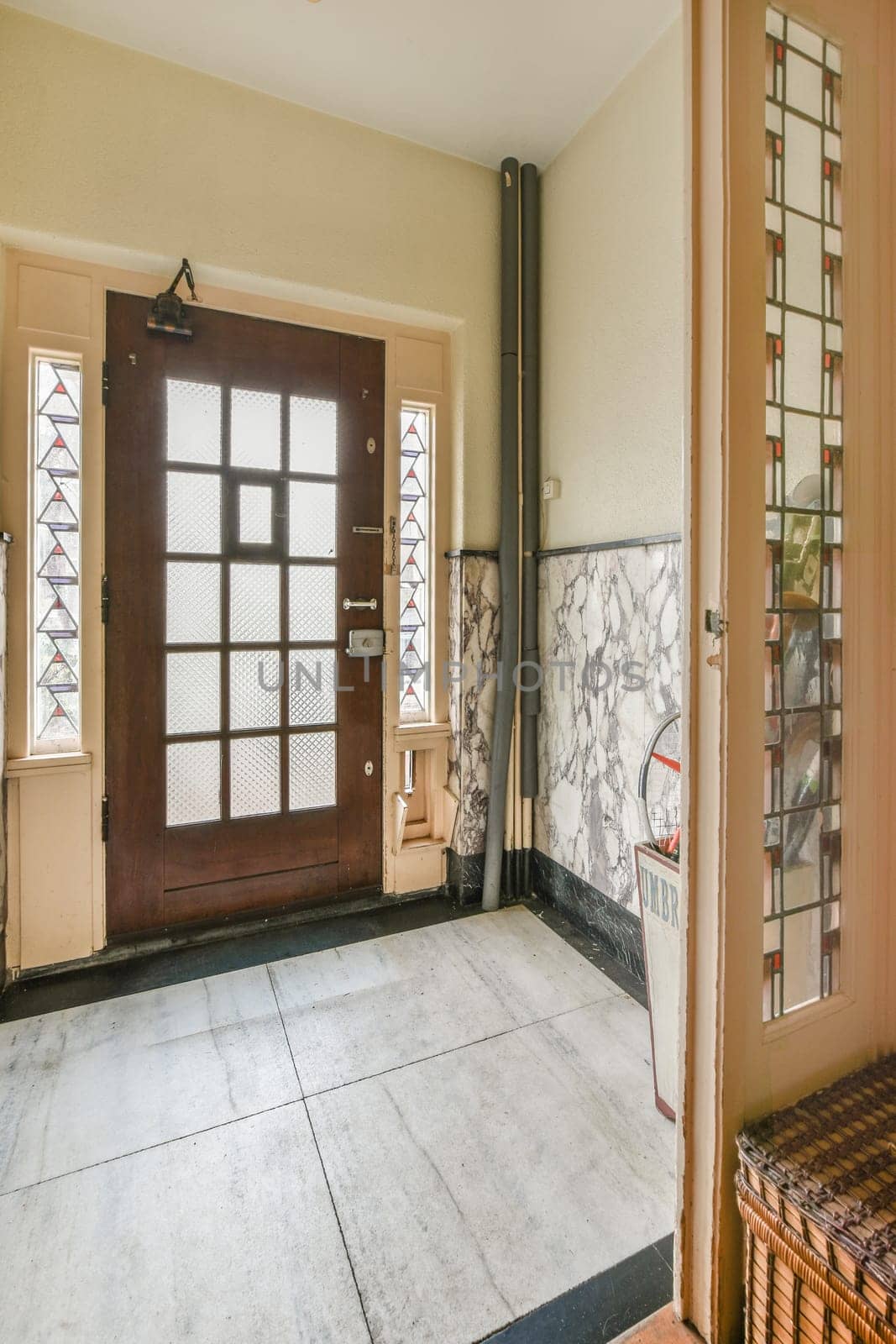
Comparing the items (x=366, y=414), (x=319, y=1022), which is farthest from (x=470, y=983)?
(x=366, y=414)

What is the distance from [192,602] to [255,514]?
1.34ft

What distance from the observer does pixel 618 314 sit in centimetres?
216

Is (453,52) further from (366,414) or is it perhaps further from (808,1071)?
(808,1071)

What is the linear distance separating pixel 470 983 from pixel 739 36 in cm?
230

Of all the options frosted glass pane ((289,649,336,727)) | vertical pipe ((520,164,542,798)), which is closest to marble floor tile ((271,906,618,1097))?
vertical pipe ((520,164,542,798))

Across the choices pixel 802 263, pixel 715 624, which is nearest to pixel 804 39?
pixel 802 263

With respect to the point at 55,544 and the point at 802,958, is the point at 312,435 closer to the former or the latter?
the point at 55,544

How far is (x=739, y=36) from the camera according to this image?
89cm

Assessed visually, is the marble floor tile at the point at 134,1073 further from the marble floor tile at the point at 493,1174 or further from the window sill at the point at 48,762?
the window sill at the point at 48,762

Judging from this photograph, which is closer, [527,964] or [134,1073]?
[134,1073]

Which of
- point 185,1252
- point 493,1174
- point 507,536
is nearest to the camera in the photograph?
point 185,1252

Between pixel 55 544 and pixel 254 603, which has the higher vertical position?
pixel 55 544

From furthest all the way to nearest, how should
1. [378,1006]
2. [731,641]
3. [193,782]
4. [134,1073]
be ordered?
[193,782]
[378,1006]
[134,1073]
[731,641]

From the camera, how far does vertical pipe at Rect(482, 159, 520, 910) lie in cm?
255
